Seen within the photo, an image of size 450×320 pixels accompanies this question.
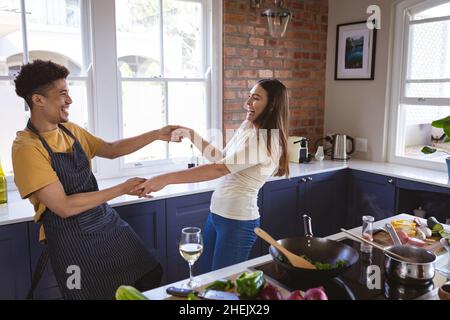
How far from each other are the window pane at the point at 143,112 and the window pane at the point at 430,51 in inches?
83.8

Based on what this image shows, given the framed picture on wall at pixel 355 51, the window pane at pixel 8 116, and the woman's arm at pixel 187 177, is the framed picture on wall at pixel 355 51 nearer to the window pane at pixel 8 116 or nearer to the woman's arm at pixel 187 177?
the woman's arm at pixel 187 177

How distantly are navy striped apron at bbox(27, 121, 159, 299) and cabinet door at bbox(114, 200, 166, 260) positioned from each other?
56cm

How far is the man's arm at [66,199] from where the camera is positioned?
1716 millimetres

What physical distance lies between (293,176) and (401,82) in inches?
52.1

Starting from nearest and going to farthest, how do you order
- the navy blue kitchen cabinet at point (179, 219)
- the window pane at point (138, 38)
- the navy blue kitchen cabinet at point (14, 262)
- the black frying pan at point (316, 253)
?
the black frying pan at point (316, 253)
the navy blue kitchen cabinet at point (14, 262)
the navy blue kitchen cabinet at point (179, 219)
the window pane at point (138, 38)

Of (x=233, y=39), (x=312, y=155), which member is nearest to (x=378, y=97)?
(x=312, y=155)

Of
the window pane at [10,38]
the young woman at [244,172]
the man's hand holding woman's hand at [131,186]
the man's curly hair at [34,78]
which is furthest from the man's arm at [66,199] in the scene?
the window pane at [10,38]

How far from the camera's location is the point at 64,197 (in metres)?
1.74

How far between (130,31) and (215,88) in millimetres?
820

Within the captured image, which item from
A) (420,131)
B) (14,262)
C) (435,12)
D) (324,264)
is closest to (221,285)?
(324,264)

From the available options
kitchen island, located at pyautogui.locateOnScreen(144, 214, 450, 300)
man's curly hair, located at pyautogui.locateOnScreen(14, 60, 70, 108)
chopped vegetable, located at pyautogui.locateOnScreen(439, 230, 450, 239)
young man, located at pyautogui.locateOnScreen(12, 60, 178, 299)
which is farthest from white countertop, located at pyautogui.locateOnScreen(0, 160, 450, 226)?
chopped vegetable, located at pyautogui.locateOnScreen(439, 230, 450, 239)

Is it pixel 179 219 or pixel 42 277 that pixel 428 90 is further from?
pixel 42 277

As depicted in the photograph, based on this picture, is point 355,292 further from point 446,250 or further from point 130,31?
point 130,31

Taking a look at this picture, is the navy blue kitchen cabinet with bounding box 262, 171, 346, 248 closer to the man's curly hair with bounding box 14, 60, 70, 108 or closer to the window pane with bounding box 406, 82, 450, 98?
the window pane with bounding box 406, 82, 450, 98
